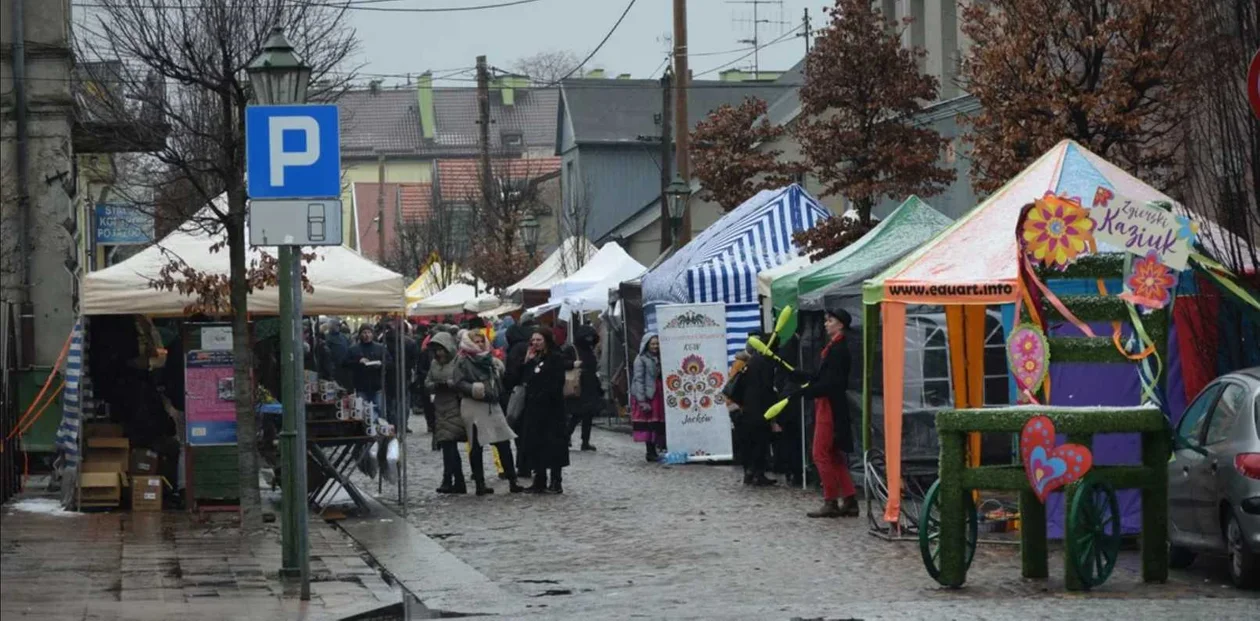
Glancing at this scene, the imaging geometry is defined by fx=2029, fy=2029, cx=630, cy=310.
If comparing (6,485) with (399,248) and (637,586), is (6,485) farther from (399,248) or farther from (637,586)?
(399,248)

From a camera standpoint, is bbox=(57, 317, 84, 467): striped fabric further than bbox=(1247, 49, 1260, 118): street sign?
Yes

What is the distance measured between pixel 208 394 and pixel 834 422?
5914 mm

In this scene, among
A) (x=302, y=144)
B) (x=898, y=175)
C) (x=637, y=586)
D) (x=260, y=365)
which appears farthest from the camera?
(x=898, y=175)

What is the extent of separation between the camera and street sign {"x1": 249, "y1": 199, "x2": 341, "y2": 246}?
12859 millimetres

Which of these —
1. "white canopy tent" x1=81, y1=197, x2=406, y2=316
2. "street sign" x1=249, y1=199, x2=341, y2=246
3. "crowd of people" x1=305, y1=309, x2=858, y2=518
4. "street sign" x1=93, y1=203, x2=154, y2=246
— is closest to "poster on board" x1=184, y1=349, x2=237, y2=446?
"white canopy tent" x1=81, y1=197, x2=406, y2=316

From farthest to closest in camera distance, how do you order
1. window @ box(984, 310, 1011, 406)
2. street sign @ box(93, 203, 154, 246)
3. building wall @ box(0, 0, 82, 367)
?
street sign @ box(93, 203, 154, 246)
building wall @ box(0, 0, 82, 367)
window @ box(984, 310, 1011, 406)

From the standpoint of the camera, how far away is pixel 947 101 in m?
33.3

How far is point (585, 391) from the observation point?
28688 mm

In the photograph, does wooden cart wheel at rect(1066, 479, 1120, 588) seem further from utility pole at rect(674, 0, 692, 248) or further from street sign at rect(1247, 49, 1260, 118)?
utility pole at rect(674, 0, 692, 248)

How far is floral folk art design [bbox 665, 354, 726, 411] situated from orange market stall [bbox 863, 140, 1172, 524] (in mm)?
A: 8043

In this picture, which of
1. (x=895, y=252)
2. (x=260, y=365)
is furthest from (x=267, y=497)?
(x=895, y=252)

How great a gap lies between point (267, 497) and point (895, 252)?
7203mm

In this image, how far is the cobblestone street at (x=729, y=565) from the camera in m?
12.4

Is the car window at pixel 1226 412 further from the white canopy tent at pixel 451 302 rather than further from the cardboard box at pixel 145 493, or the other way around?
the white canopy tent at pixel 451 302
